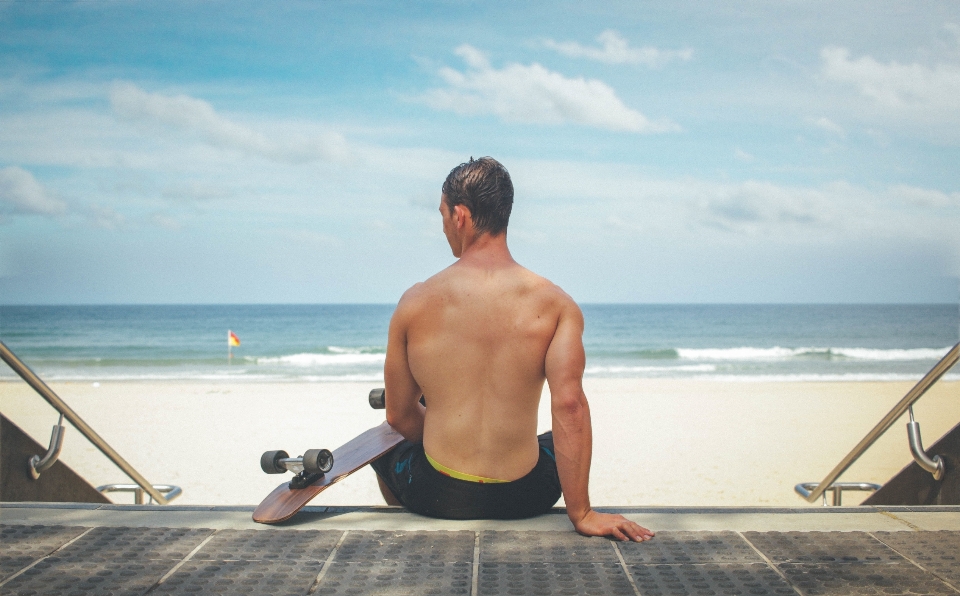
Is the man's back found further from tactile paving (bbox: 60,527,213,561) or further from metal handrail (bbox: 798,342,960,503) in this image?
metal handrail (bbox: 798,342,960,503)

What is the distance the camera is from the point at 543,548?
2637 mm

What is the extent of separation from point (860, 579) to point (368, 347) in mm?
31832

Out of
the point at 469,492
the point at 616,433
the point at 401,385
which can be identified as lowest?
the point at 616,433

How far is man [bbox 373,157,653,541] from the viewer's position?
8.91 feet

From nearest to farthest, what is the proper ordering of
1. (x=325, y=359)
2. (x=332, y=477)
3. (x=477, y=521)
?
1. (x=477, y=521)
2. (x=332, y=477)
3. (x=325, y=359)

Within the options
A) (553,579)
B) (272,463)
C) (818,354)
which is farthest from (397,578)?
(818,354)

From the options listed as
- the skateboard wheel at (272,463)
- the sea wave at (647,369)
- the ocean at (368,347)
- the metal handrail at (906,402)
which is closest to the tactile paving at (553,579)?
the skateboard wheel at (272,463)

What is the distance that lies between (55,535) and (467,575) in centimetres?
164

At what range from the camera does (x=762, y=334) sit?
42469mm

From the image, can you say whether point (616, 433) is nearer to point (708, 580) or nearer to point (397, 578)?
point (708, 580)

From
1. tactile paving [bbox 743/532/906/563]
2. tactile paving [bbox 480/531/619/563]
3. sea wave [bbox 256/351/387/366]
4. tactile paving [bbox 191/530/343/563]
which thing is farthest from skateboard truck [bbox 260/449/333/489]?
sea wave [bbox 256/351/387/366]

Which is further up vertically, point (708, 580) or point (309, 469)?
point (309, 469)

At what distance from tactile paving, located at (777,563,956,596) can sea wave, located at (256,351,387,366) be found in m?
24.4

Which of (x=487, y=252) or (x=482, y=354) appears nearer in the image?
(x=482, y=354)
